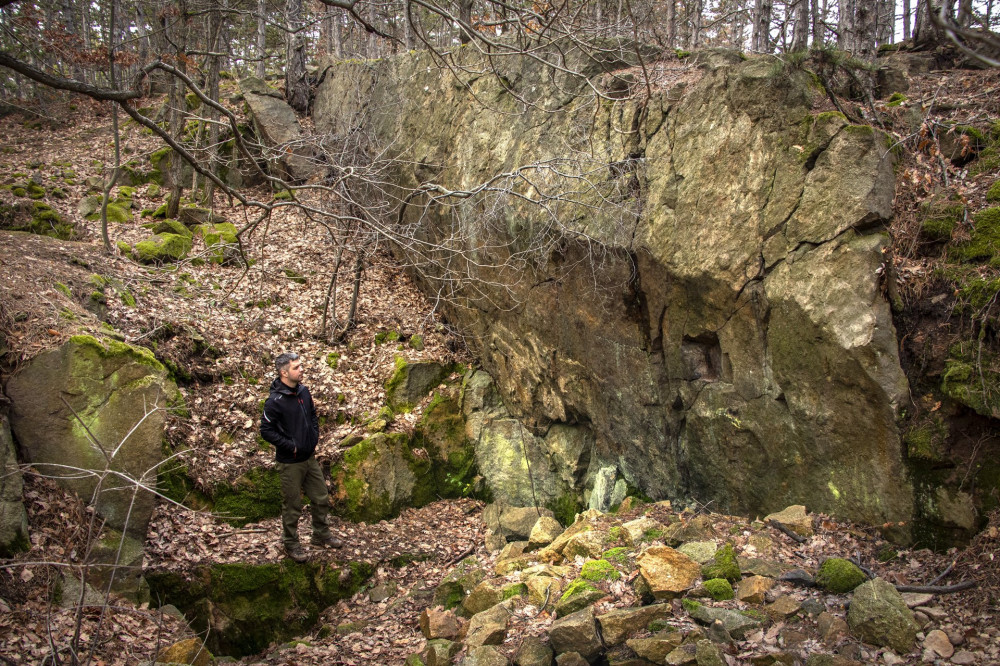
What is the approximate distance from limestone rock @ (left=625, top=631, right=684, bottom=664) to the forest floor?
0.44m

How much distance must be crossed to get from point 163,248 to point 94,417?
5267 mm

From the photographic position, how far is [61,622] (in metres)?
4.74

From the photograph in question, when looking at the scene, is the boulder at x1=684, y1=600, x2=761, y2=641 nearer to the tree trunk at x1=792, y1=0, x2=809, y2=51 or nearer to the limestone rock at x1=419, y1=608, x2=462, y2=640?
the limestone rock at x1=419, y1=608, x2=462, y2=640

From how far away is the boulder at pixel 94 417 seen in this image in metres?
5.83

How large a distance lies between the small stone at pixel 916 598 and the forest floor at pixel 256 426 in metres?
0.13

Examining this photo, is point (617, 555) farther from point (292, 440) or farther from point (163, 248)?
point (163, 248)

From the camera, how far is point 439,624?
550 cm

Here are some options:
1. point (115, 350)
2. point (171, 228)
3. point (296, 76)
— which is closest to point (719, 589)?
point (115, 350)

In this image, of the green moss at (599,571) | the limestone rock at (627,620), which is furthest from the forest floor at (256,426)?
the limestone rock at (627,620)

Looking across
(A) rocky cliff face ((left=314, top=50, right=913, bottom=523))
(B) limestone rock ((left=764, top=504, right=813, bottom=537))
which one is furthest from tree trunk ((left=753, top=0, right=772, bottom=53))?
(B) limestone rock ((left=764, top=504, right=813, bottom=537))

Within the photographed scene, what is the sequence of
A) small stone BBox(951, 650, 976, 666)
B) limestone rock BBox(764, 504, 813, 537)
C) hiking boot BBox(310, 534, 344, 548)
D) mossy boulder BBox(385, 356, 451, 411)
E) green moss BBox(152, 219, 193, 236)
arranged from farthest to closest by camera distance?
green moss BBox(152, 219, 193, 236)
mossy boulder BBox(385, 356, 451, 411)
hiking boot BBox(310, 534, 344, 548)
limestone rock BBox(764, 504, 813, 537)
small stone BBox(951, 650, 976, 666)

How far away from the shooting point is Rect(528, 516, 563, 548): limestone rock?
6.73 m

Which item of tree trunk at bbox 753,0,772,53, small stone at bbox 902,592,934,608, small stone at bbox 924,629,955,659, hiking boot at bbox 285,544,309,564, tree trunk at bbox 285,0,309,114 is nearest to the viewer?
small stone at bbox 924,629,955,659

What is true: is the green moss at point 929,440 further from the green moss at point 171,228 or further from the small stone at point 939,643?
the green moss at point 171,228
